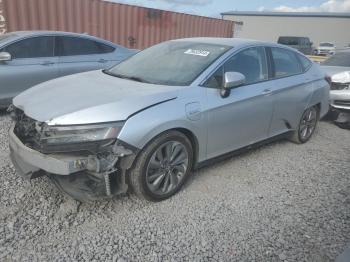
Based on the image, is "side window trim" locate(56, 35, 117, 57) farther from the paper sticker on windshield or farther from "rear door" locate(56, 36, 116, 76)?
the paper sticker on windshield

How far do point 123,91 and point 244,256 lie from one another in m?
1.77

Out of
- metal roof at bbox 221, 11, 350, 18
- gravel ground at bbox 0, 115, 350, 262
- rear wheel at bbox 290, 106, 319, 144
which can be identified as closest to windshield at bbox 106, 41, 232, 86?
gravel ground at bbox 0, 115, 350, 262

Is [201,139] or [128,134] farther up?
[128,134]

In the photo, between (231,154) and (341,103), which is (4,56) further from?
(341,103)

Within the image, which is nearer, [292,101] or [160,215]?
[160,215]

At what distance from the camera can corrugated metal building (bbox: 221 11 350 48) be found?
4531 centimetres

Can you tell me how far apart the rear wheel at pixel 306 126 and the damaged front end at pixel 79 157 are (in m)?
3.21

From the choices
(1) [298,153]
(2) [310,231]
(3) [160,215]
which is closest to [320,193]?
(2) [310,231]

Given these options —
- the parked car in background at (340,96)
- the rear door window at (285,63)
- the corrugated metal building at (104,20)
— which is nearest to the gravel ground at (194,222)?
the rear door window at (285,63)

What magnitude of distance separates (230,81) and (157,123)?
3.14ft

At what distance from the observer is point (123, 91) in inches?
129

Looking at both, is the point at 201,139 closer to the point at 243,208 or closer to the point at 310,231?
the point at 243,208

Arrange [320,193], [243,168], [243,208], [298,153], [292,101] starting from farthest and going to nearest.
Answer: [298,153], [292,101], [243,168], [320,193], [243,208]

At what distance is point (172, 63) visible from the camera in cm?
391
